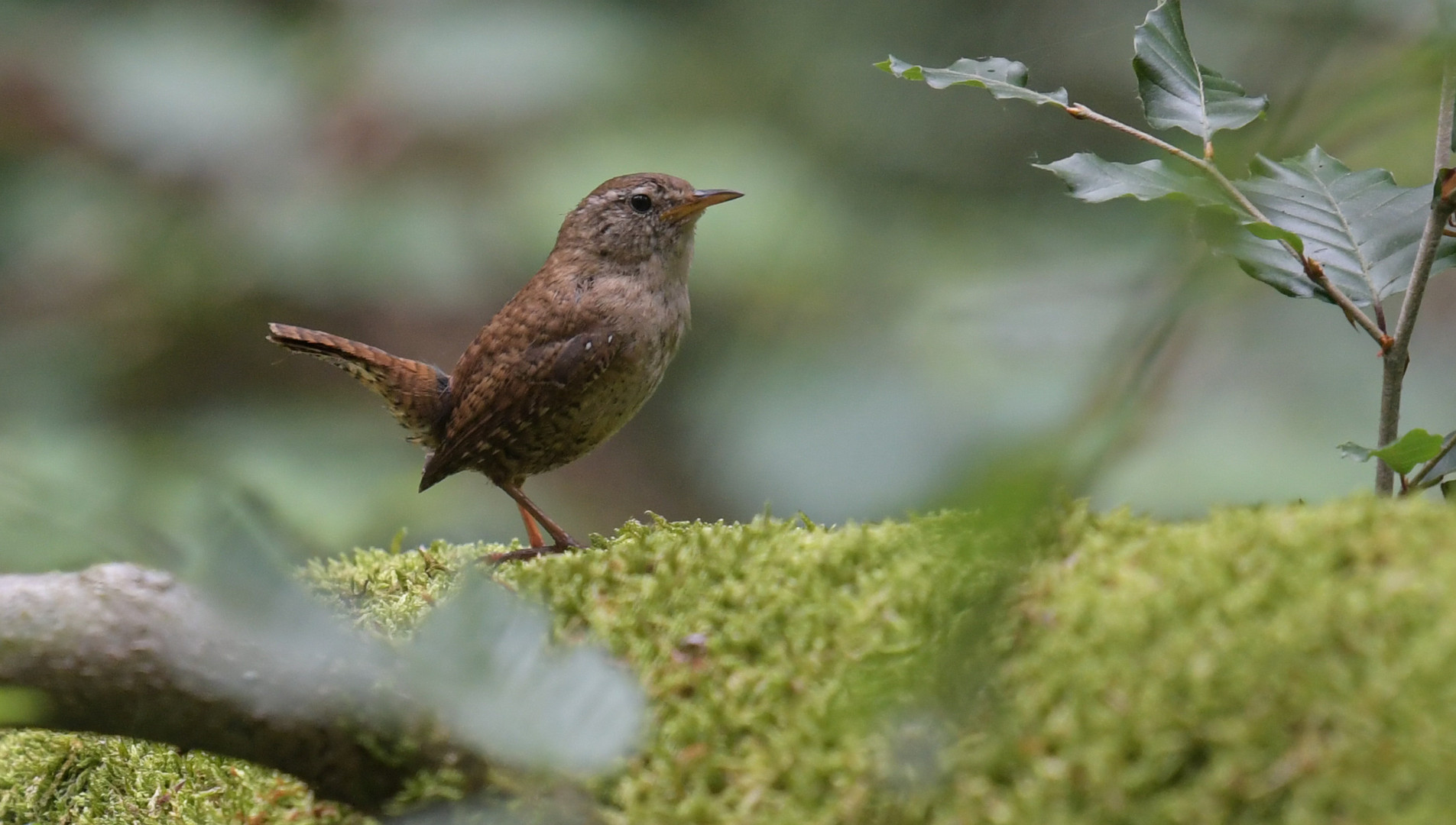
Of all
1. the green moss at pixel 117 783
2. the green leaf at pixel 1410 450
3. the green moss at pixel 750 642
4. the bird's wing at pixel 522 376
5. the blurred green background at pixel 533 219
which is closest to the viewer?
the green moss at pixel 750 642

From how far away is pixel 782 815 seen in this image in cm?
136

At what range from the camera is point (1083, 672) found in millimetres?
1251

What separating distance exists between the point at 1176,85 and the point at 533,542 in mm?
2142

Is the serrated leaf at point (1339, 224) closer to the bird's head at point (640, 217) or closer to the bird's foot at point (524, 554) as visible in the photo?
the bird's foot at point (524, 554)

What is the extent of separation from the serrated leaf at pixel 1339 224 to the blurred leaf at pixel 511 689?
1390mm

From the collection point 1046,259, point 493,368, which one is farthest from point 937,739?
point 1046,259

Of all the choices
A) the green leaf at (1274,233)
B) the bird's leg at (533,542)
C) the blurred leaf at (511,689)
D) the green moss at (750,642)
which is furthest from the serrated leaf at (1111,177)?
the bird's leg at (533,542)

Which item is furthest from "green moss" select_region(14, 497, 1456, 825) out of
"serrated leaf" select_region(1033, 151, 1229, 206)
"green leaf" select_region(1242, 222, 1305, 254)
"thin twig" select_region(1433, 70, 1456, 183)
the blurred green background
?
the blurred green background

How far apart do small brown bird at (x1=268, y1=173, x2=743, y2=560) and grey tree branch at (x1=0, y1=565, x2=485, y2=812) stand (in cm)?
136

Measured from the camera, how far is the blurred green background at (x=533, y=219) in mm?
3941

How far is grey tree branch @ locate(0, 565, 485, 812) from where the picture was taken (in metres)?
1.45

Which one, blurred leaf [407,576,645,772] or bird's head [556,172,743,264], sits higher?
bird's head [556,172,743,264]

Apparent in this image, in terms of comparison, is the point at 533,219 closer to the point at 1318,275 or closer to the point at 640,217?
the point at 640,217

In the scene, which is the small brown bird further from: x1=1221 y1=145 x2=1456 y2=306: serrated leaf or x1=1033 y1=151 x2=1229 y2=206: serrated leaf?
x1=1221 y1=145 x2=1456 y2=306: serrated leaf
